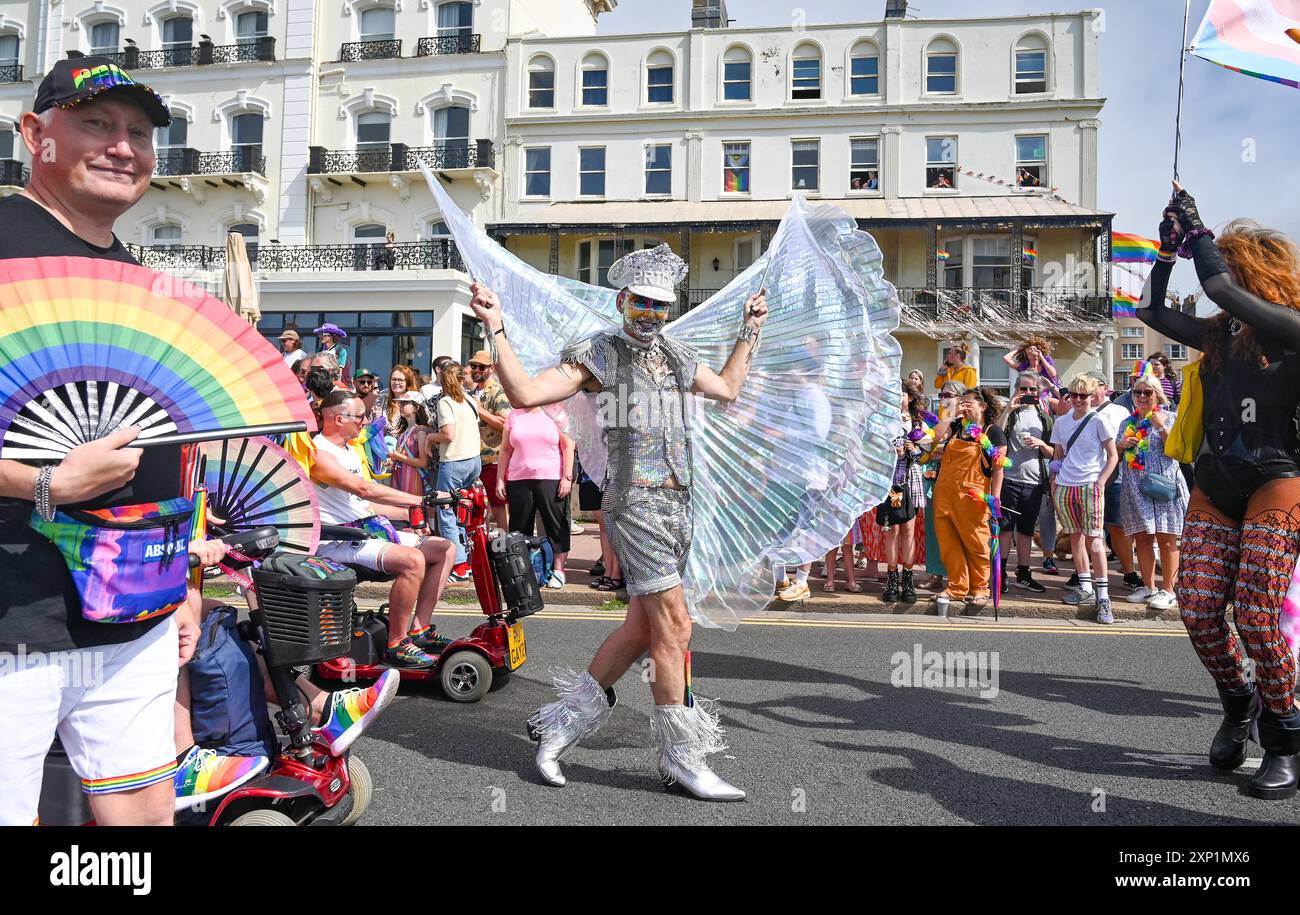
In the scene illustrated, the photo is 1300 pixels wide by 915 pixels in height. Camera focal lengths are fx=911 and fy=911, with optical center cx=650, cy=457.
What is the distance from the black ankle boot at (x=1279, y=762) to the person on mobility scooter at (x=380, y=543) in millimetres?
3936

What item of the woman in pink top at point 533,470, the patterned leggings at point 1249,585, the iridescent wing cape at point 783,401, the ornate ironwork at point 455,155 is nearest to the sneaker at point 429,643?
the iridescent wing cape at point 783,401

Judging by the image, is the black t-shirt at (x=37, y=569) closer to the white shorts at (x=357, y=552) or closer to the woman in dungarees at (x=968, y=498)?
the white shorts at (x=357, y=552)

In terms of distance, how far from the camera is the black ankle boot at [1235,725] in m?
3.85

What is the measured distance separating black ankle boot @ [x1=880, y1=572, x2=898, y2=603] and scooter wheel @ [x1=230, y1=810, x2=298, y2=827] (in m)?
5.95

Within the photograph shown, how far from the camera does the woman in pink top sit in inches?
316

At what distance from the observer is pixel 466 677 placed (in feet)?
16.4

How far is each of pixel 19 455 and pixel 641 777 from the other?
8.93ft

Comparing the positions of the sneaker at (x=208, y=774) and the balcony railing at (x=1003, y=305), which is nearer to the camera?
the sneaker at (x=208, y=774)

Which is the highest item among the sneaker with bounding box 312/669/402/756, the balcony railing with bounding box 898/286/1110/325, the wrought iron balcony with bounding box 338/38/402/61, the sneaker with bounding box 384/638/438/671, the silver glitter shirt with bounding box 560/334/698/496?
the wrought iron balcony with bounding box 338/38/402/61

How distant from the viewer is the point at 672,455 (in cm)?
366

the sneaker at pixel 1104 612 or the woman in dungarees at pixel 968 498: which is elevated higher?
the woman in dungarees at pixel 968 498

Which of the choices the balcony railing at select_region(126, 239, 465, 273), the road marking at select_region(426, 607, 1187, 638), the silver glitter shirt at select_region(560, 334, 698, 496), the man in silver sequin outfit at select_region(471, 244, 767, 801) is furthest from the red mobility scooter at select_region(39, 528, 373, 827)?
the balcony railing at select_region(126, 239, 465, 273)

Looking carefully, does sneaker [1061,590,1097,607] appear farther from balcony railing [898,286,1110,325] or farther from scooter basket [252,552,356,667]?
balcony railing [898,286,1110,325]
